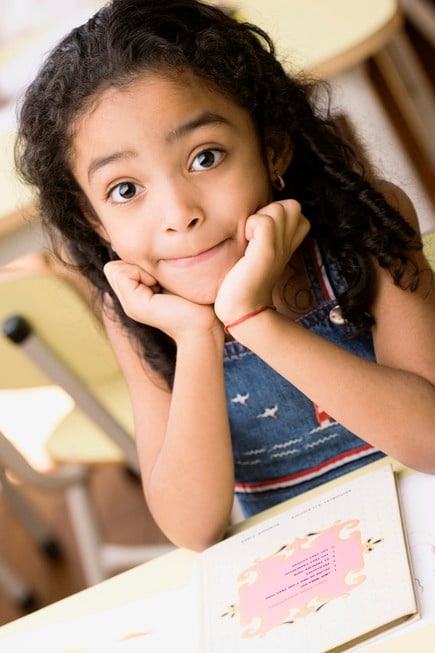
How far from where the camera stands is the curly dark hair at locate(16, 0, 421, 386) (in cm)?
100

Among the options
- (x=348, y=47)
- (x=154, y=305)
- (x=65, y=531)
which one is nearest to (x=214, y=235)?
(x=154, y=305)

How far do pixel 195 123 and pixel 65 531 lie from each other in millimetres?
1843

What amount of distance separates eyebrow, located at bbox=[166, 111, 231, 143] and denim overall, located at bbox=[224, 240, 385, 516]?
34cm

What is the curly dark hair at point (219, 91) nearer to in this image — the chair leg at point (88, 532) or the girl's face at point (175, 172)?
the girl's face at point (175, 172)

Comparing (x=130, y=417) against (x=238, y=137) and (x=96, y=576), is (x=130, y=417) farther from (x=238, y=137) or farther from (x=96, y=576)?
(x=238, y=137)

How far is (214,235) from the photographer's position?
101 cm

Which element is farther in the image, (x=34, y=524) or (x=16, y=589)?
(x=34, y=524)

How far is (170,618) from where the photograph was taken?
948mm

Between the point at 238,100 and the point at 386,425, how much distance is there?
1.29 feet

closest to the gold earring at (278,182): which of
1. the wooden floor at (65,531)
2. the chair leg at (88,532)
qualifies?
the chair leg at (88,532)

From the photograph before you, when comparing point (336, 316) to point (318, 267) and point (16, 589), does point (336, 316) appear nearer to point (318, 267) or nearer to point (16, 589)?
point (318, 267)

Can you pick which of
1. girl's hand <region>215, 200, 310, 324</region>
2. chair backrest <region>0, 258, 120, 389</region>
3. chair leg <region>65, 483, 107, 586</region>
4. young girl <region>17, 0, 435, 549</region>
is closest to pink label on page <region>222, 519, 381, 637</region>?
young girl <region>17, 0, 435, 549</region>

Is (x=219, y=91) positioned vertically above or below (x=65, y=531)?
above

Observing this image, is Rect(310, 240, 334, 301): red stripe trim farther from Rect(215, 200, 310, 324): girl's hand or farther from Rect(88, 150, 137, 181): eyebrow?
Rect(88, 150, 137, 181): eyebrow
